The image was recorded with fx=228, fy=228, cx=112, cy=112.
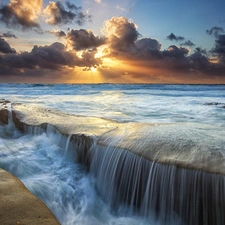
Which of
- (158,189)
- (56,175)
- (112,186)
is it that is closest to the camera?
(158,189)

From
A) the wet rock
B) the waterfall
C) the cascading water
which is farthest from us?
the cascading water

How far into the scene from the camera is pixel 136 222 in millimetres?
3264

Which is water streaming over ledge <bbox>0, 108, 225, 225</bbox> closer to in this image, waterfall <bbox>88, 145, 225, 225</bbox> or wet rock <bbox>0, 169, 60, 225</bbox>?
waterfall <bbox>88, 145, 225, 225</bbox>

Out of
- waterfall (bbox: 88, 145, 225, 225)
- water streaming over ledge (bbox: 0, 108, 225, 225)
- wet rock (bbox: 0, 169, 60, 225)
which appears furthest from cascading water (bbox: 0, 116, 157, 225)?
wet rock (bbox: 0, 169, 60, 225)

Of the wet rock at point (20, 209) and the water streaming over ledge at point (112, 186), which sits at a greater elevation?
the wet rock at point (20, 209)

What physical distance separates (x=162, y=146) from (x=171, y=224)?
1199 mm

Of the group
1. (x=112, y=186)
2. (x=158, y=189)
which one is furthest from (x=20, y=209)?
(x=158, y=189)

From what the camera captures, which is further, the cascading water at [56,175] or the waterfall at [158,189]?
the cascading water at [56,175]

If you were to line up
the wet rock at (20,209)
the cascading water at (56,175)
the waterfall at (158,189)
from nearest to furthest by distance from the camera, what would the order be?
1. the wet rock at (20,209)
2. the waterfall at (158,189)
3. the cascading water at (56,175)

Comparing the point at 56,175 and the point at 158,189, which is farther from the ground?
the point at 158,189

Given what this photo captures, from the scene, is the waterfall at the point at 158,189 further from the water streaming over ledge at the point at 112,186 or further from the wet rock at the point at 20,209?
the wet rock at the point at 20,209

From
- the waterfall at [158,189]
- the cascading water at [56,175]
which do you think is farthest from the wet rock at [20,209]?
the waterfall at [158,189]

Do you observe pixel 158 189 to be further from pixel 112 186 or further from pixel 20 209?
pixel 20 209

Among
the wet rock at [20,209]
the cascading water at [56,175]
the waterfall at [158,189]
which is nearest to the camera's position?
the wet rock at [20,209]
